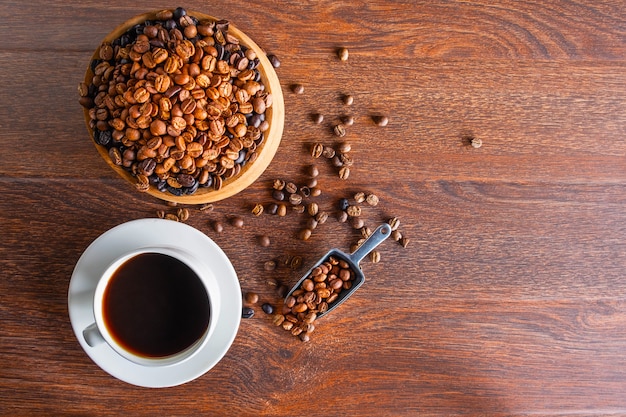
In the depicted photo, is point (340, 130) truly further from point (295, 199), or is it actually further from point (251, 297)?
point (251, 297)

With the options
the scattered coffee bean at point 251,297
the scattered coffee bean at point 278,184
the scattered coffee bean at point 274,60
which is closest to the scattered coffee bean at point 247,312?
the scattered coffee bean at point 251,297

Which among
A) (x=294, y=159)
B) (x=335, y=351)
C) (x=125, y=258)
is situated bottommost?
(x=335, y=351)

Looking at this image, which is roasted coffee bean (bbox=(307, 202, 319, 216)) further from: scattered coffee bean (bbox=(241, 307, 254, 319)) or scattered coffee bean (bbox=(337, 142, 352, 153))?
scattered coffee bean (bbox=(241, 307, 254, 319))

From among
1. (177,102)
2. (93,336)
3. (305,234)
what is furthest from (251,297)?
(177,102)

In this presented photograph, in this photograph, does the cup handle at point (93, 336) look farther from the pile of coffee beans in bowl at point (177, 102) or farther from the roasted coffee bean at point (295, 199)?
the roasted coffee bean at point (295, 199)

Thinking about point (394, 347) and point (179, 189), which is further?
point (394, 347)

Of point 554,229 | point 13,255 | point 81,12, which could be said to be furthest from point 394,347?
point 81,12

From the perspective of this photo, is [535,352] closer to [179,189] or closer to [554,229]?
[554,229]

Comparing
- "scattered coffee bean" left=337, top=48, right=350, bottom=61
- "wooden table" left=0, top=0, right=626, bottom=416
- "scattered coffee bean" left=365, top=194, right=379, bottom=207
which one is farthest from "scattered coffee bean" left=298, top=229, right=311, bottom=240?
"scattered coffee bean" left=337, top=48, right=350, bottom=61
